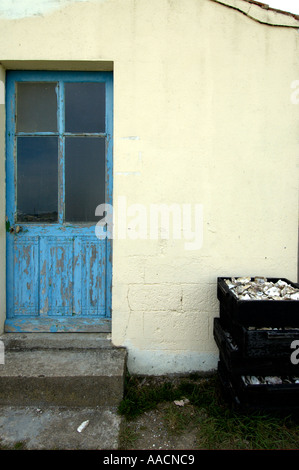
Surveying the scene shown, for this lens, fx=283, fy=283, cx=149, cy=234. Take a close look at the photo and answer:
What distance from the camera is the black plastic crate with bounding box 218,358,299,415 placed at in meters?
2.07

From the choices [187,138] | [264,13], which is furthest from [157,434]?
[264,13]

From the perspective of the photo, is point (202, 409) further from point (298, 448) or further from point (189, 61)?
point (189, 61)

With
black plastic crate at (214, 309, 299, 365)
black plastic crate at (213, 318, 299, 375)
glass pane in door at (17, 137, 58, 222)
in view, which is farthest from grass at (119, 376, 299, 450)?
glass pane in door at (17, 137, 58, 222)

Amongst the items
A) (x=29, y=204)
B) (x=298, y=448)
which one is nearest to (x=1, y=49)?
(x=29, y=204)

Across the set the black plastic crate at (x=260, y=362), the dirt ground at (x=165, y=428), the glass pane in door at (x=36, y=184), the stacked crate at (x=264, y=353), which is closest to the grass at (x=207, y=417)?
the dirt ground at (x=165, y=428)

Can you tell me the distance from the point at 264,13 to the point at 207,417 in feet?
11.7

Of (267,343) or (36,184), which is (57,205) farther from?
(267,343)

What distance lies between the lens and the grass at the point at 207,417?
2.04m

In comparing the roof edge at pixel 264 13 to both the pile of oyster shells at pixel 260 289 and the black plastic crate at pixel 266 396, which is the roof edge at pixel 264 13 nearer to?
the pile of oyster shells at pixel 260 289

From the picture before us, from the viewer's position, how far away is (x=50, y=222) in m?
2.93

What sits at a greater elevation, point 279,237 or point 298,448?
point 279,237

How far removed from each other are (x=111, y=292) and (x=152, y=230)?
0.80 meters

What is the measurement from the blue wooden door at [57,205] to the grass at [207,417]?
2.57ft

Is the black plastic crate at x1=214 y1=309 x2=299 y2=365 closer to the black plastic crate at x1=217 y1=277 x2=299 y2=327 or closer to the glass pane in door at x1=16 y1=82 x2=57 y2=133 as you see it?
the black plastic crate at x1=217 y1=277 x2=299 y2=327
